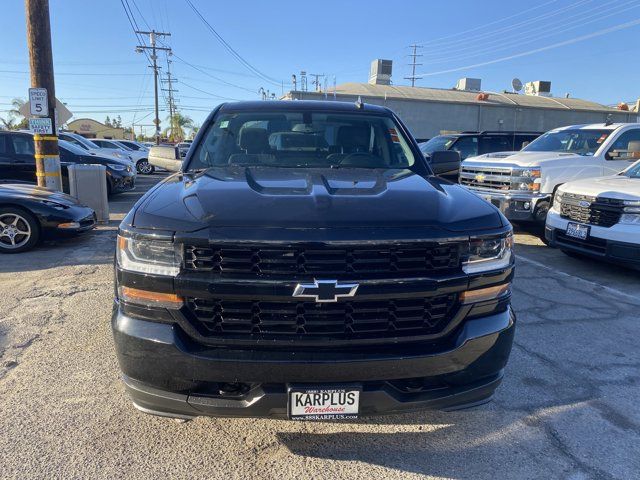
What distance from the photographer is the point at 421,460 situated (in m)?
2.50

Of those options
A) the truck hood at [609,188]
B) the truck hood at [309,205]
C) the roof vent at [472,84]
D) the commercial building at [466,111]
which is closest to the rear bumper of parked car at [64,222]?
the truck hood at [309,205]

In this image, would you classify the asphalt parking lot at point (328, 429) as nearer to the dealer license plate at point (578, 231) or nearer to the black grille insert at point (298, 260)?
the black grille insert at point (298, 260)

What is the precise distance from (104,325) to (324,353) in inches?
111

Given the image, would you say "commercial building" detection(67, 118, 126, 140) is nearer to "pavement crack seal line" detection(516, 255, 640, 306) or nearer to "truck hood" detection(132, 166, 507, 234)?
"pavement crack seal line" detection(516, 255, 640, 306)

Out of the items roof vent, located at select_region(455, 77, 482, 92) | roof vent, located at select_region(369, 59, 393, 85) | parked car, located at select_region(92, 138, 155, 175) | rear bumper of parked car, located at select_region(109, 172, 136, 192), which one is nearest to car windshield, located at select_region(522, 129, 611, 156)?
rear bumper of parked car, located at select_region(109, 172, 136, 192)

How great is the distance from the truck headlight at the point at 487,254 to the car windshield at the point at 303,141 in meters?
1.42

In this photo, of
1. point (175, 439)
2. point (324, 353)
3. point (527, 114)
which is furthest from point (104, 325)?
point (527, 114)

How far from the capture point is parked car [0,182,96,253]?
6.77 m

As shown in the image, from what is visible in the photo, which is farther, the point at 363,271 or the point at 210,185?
the point at 210,185

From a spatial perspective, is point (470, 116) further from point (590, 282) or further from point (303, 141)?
point (303, 141)

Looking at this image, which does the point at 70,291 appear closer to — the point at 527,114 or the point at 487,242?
the point at 487,242

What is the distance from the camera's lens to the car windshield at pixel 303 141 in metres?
3.54

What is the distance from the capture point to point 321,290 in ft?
6.70

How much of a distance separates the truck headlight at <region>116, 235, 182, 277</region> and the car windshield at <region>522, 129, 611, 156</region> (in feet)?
28.0
